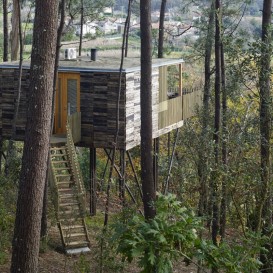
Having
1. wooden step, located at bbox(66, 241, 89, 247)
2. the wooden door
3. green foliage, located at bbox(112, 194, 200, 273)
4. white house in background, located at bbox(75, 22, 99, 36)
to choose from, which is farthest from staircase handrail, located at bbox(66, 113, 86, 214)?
white house in background, located at bbox(75, 22, 99, 36)

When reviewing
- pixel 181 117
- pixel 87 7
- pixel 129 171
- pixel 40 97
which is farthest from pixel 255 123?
pixel 129 171

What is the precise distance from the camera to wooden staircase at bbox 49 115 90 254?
1540 cm

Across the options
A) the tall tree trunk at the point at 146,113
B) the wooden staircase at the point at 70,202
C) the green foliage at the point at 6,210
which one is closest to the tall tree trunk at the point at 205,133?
the tall tree trunk at the point at 146,113

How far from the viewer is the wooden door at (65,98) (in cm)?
1825

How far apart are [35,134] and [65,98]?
30.7 ft

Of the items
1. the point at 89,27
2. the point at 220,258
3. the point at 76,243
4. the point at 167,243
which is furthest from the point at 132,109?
the point at 89,27

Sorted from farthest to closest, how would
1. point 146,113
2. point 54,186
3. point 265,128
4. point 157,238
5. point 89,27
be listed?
1. point 89,27
2. point 54,186
3. point 146,113
4. point 265,128
5. point 157,238

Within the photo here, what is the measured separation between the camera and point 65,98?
18.4m

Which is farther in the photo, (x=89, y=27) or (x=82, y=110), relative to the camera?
(x=89, y=27)

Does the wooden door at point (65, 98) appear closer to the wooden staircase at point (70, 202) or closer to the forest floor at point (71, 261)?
the wooden staircase at point (70, 202)

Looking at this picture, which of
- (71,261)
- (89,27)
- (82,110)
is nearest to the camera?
(71,261)

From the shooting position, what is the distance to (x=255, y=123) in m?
12.8

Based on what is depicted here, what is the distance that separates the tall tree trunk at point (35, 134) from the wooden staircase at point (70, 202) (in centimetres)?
589

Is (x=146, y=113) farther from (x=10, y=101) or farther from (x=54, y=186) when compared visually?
(x=10, y=101)
